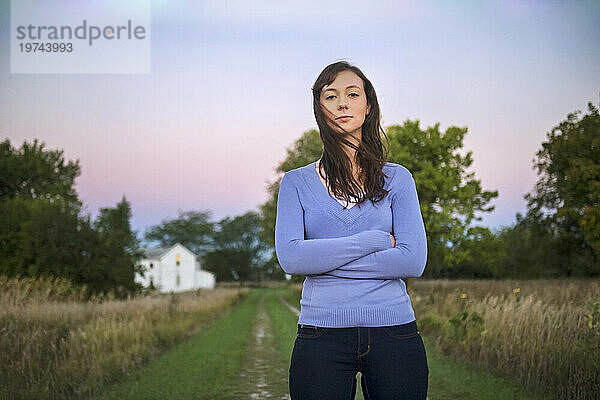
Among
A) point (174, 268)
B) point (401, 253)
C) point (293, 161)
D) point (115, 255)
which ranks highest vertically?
point (293, 161)

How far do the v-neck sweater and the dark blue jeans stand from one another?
48 millimetres

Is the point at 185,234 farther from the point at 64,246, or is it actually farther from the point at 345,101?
the point at 345,101

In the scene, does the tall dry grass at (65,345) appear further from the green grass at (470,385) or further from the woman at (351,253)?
the woman at (351,253)

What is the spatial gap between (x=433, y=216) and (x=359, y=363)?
2411 cm

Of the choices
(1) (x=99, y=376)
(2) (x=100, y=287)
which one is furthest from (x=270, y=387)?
(2) (x=100, y=287)

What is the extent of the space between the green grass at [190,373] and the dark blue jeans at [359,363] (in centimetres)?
539

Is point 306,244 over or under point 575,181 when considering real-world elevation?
under

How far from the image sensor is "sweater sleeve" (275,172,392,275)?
2168mm

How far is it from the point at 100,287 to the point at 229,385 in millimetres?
13907

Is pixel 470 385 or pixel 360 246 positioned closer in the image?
pixel 360 246

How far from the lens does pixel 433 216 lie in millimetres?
25562

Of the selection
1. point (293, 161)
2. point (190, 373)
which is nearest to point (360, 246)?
point (190, 373)

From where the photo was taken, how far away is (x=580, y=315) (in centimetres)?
764

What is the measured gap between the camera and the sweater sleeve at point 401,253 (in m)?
2.19
